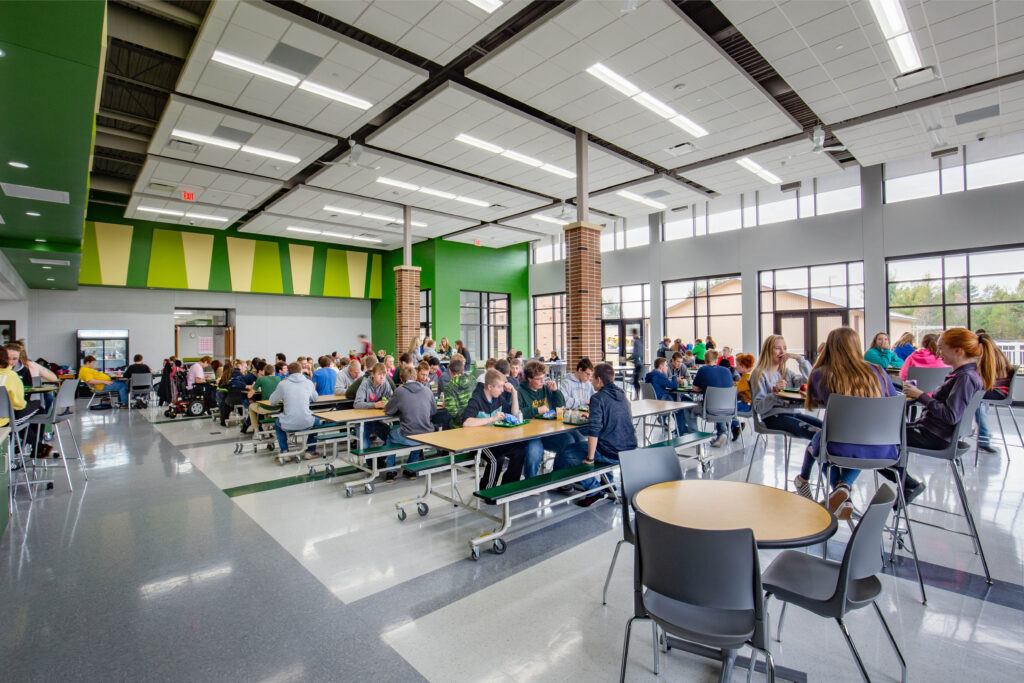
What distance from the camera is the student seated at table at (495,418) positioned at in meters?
4.46

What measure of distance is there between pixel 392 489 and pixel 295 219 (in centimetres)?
1055

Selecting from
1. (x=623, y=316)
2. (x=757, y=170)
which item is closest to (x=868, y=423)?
(x=757, y=170)

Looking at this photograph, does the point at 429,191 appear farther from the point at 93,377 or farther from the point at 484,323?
the point at 93,377

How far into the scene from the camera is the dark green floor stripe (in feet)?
16.3

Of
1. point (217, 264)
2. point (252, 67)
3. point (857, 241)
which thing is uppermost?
point (252, 67)

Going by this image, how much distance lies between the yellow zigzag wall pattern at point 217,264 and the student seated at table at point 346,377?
9.15 metres

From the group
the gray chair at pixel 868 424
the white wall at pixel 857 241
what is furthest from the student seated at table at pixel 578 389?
the white wall at pixel 857 241

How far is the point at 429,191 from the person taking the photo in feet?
35.4

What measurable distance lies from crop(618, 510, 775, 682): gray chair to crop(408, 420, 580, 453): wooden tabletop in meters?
1.83

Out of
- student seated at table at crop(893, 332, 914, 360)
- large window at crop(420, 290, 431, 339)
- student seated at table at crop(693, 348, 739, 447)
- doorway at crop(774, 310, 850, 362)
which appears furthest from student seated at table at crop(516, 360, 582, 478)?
large window at crop(420, 290, 431, 339)

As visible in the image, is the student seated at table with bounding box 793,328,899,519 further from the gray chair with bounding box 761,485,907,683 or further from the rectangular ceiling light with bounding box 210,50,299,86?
the rectangular ceiling light with bounding box 210,50,299,86

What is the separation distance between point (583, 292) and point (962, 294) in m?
8.40

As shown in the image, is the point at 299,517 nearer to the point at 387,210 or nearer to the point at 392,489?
the point at 392,489

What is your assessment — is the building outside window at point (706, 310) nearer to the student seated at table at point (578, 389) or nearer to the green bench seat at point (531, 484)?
the student seated at table at point (578, 389)
